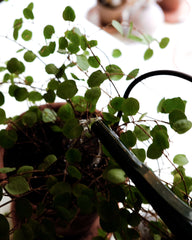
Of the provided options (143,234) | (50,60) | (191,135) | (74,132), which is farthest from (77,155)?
(50,60)

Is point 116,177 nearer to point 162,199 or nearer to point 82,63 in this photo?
point 162,199

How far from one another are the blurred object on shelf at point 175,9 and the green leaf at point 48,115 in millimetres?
1195

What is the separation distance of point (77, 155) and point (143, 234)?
29cm

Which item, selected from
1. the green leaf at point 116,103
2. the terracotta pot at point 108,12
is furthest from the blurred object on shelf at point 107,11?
the green leaf at point 116,103

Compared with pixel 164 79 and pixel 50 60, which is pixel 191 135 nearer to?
pixel 164 79

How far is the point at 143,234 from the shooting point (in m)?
0.58

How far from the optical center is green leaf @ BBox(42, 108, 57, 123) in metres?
0.57

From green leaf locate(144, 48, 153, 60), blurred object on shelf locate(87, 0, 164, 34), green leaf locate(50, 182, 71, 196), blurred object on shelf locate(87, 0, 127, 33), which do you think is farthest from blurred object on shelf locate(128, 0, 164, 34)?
green leaf locate(50, 182, 71, 196)

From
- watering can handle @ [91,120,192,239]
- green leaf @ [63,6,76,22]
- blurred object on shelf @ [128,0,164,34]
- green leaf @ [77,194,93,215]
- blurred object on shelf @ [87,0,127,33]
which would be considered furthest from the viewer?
blurred object on shelf @ [87,0,127,33]

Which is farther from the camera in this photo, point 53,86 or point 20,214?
point 53,86

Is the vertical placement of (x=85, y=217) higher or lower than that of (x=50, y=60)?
lower

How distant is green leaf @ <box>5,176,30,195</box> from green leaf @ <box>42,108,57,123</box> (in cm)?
20

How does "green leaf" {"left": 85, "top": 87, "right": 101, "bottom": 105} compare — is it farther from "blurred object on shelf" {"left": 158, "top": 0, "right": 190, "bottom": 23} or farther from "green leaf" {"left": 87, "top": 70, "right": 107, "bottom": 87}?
"blurred object on shelf" {"left": 158, "top": 0, "right": 190, "bottom": 23}

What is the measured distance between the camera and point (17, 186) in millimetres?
381
